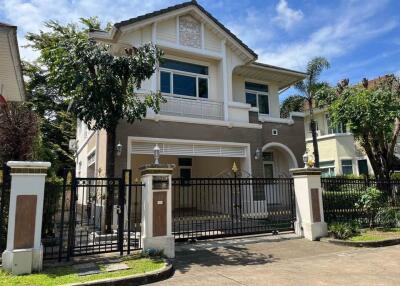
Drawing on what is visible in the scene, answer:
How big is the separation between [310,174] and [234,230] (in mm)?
3274

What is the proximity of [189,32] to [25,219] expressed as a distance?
1163 cm

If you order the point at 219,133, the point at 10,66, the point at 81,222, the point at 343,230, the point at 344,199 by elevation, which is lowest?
the point at 343,230

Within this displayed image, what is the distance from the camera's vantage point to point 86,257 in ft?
26.5

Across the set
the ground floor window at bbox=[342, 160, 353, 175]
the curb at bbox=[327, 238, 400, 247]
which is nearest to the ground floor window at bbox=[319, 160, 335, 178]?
the ground floor window at bbox=[342, 160, 353, 175]

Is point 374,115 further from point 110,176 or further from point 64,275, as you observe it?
point 64,275

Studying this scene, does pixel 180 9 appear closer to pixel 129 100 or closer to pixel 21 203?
pixel 129 100

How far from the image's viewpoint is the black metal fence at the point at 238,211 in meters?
10.9

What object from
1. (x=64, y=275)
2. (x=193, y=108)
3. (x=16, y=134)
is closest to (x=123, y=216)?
(x=64, y=275)

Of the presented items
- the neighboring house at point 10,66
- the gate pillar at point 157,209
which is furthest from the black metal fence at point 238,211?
the neighboring house at point 10,66

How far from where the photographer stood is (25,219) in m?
6.97

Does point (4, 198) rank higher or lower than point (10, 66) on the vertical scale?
lower

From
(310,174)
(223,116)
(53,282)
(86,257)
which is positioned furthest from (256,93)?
(53,282)

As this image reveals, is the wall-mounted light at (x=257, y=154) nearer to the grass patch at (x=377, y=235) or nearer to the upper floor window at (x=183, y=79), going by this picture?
the upper floor window at (x=183, y=79)

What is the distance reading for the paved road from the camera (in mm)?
6500
